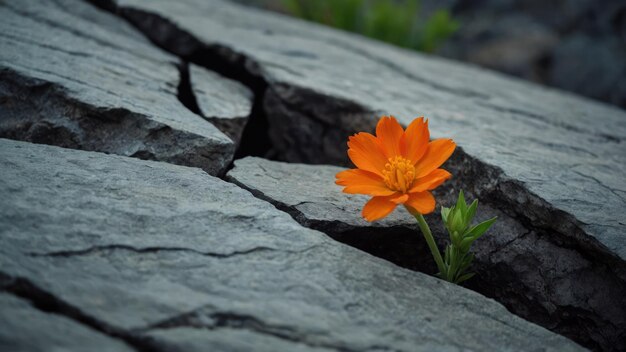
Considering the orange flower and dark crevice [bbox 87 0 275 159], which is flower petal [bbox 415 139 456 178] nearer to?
the orange flower

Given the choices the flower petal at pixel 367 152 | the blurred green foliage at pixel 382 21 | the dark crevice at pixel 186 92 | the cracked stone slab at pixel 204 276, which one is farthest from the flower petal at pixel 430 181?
the blurred green foliage at pixel 382 21

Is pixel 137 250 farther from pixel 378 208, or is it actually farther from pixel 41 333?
pixel 378 208

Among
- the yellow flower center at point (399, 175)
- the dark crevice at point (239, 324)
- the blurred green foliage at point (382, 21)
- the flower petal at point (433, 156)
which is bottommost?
the dark crevice at point (239, 324)

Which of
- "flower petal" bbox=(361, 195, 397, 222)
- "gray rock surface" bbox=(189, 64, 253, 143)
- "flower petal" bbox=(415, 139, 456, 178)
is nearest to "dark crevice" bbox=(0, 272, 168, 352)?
"flower petal" bbox=(361, 195, 397, 222)

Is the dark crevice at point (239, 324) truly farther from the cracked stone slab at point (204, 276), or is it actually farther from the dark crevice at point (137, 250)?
the dark crevice at point (137, 250)

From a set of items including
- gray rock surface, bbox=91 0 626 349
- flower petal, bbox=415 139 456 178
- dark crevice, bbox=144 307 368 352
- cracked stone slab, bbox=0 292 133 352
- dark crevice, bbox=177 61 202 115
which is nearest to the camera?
cracked stone slab, bbox=0 292 133 352

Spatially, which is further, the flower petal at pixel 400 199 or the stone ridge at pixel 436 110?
the stone ridge at pixel 436 110

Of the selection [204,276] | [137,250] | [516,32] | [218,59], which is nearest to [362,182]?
[204,276]

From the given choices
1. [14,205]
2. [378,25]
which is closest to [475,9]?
[378,25]
